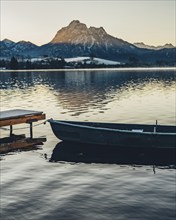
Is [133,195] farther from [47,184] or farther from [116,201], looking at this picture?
[47,184]

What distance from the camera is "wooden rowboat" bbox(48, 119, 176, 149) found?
29.6 metres

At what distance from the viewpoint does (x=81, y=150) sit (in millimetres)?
30875

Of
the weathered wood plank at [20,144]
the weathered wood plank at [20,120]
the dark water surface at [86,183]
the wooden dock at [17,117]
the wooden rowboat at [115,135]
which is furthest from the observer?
the wooden dock at [17,117]

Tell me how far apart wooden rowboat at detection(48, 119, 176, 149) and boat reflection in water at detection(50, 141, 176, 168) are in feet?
1.82

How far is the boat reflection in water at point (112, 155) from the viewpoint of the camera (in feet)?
90.6

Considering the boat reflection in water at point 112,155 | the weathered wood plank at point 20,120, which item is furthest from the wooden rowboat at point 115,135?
the weathered wood plank at point 20,120

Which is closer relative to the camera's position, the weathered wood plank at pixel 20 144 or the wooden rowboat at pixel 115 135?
the wooden rowboat at pixel 115 135

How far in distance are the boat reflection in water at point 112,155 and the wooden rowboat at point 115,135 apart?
553 mm

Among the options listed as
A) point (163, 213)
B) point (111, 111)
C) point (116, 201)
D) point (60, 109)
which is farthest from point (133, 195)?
point (60, 109)

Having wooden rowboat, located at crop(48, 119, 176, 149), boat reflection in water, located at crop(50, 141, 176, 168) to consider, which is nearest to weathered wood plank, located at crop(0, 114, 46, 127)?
wooden rowboat, located at crop(48, 119, 176, 149)

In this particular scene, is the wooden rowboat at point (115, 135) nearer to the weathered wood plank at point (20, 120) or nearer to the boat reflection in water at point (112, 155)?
the boat reflection in water at point (112, 155)

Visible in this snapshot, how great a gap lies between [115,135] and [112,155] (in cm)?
192

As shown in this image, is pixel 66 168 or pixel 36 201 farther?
pixel 66 168

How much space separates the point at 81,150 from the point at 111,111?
81.9 ft
